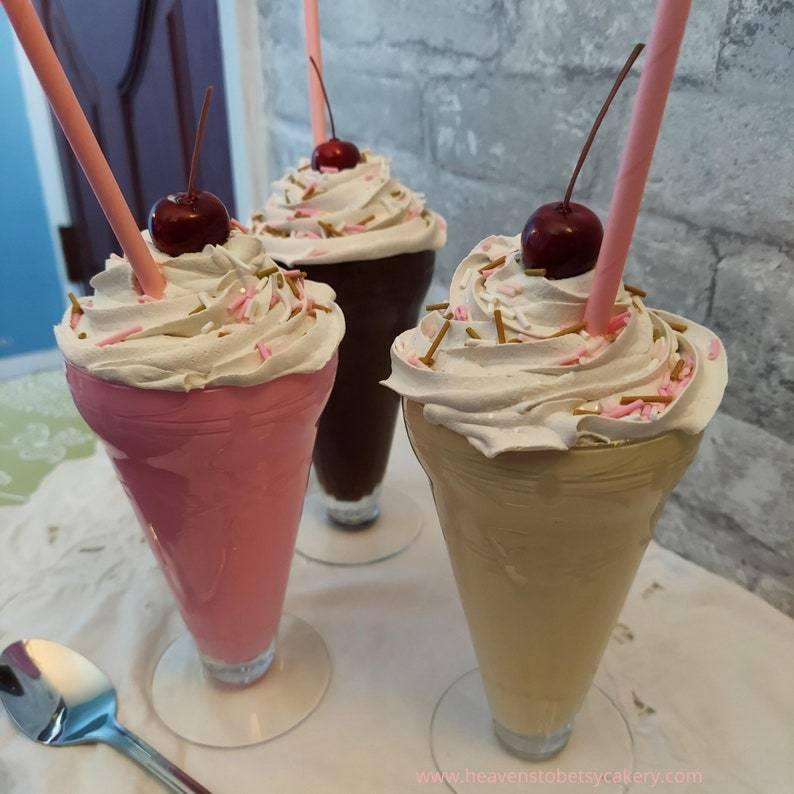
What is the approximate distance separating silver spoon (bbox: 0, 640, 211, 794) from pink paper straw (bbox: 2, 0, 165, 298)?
419 mm

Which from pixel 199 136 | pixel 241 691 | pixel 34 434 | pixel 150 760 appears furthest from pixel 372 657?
pixel 34 434

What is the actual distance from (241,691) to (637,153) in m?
0.65

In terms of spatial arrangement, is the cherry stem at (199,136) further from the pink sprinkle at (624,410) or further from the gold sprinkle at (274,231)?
the pink sprinkle at (624,410)

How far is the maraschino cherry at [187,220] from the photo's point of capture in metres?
0.66

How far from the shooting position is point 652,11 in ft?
2.74

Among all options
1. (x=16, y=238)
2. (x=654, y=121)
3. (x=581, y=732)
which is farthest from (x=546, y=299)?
(x=16, y=238)

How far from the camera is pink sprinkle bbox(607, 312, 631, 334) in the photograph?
584mm

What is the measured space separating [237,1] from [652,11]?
0.96 m

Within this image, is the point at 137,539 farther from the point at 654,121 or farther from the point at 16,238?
the point at 16,238

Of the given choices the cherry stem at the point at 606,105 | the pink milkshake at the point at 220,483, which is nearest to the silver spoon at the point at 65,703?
the pink milkshake at the point at 220,483

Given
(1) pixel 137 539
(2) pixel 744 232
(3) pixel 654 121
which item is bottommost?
(1) pixel 137 539

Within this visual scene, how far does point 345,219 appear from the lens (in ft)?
2.89

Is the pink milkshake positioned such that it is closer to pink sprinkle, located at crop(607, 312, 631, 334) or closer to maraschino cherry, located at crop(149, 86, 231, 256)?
maraschino cherry, located at crop(149, 86, 231, 256)

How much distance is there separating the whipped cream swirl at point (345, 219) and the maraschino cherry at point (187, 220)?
0.55ft
